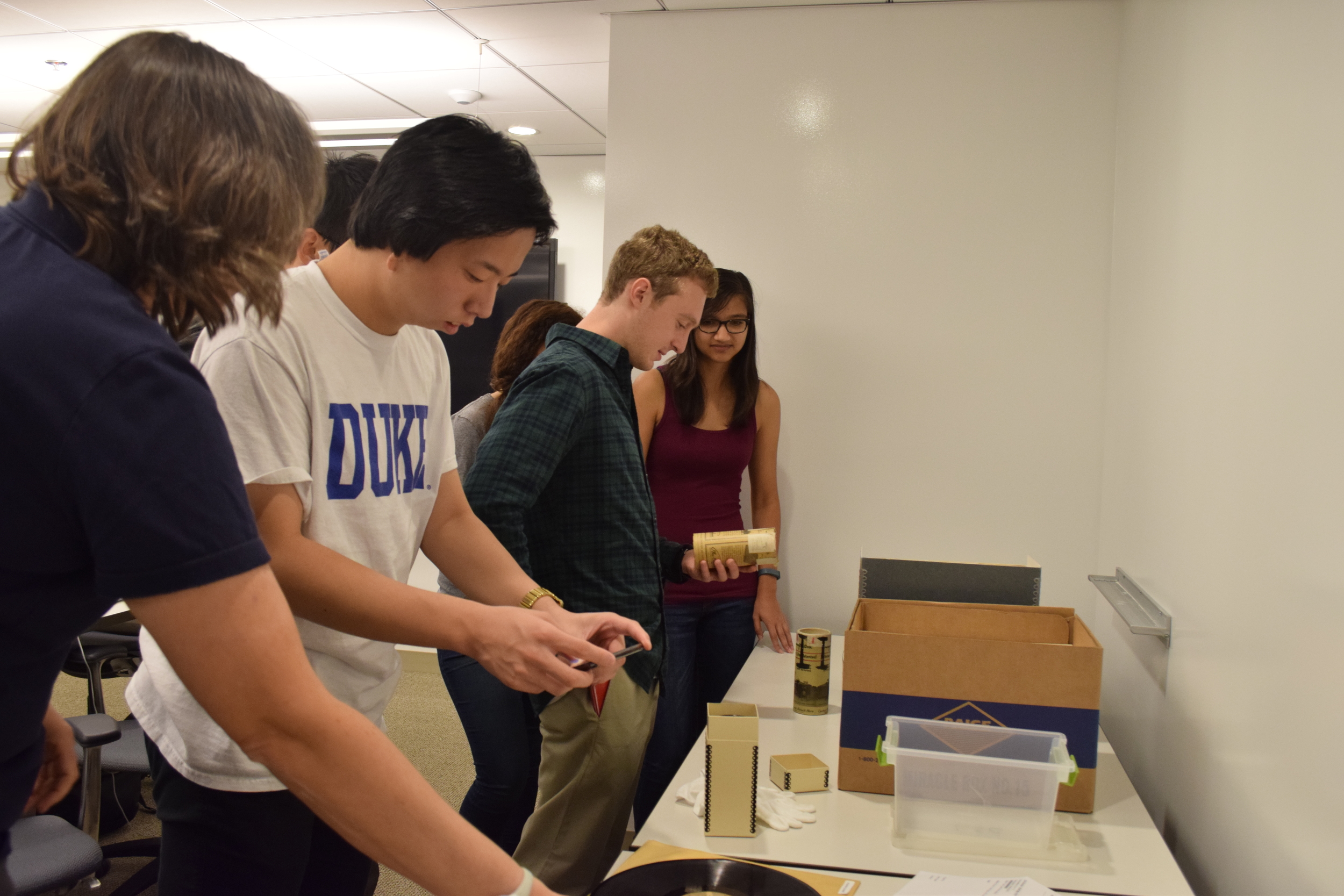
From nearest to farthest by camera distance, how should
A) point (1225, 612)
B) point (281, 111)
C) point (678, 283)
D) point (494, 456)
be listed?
point (281, 111) → point (1225, 612) → point (494, 456) → point (678, 283)

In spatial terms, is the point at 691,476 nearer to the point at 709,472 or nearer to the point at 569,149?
the point at 709,472

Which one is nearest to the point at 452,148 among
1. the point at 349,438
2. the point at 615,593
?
the point at 349,438

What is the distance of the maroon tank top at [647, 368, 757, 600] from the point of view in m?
2.44

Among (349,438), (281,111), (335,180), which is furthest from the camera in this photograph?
(335,180)

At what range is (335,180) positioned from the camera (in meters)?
1.73

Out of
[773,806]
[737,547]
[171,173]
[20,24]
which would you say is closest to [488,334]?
[20,24]

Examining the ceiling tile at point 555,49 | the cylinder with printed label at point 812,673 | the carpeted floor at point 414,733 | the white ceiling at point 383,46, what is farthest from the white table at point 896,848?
the ceiling tile at point 555,49

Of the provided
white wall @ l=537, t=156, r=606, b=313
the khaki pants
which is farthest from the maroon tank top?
white wall @ l=537, t=156, r=606, b=313

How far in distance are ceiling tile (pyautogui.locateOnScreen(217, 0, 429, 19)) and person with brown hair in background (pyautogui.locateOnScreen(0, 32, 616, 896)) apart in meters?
2.49

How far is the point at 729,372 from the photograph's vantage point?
2.54 meters

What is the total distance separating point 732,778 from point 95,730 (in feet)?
5.37

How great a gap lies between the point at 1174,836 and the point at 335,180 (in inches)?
76.6

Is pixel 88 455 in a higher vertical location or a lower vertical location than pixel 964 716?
higher

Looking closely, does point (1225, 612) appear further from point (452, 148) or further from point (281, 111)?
point (281, 111)
